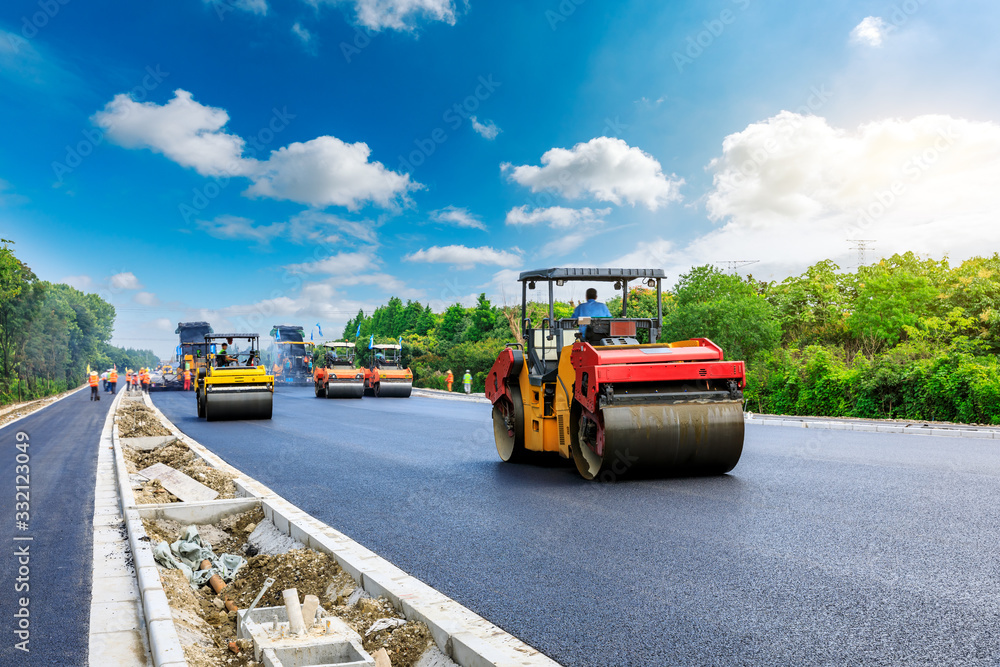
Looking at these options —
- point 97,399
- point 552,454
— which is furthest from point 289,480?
point 97,399

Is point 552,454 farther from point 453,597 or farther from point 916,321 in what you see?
point 916,321

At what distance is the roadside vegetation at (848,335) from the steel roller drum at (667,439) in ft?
7.43

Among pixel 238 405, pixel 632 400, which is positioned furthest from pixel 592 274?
pixel 238 405

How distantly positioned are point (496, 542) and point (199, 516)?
3031 millimetres

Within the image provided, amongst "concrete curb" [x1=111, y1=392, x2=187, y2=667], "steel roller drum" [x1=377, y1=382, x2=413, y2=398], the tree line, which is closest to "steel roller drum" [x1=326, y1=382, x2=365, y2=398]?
"steel roller drum" [x1=377, y1=382, x2=413, y2=398]

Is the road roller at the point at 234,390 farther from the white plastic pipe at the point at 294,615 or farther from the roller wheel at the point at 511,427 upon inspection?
the white plastic pipe at the point at 294,615

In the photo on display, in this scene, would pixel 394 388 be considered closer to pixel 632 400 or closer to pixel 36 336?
pixel 632 400

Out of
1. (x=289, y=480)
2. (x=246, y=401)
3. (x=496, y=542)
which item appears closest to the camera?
(x=496, y=542)

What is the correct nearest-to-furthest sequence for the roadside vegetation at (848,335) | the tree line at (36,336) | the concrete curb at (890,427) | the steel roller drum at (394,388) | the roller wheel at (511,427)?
the roller wheel at (511,427), the concrete curb at (890,427), the roadside vegetation at (848,335), the steel roller drum at (394,388), the tree line at (36,336)

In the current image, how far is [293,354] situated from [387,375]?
906 inches

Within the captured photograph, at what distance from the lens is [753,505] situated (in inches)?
263

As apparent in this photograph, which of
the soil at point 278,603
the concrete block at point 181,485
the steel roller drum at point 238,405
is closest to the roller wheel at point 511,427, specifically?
the concrete block at point 181,485

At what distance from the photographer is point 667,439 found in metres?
7.65

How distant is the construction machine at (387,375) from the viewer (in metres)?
31.1
